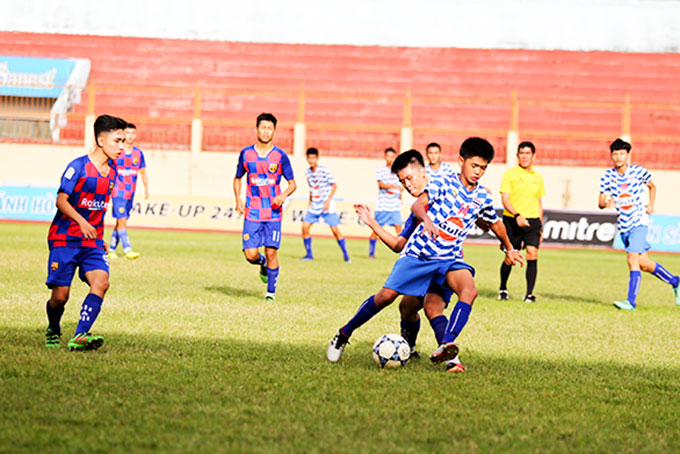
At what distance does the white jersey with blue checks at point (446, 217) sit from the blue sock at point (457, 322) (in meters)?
0.36

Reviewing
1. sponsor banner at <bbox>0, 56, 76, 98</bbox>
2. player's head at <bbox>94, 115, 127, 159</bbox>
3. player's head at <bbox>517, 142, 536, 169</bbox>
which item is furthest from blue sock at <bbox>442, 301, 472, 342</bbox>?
sponsor banner at <bbox>0, 56, 76, 98</bbox>

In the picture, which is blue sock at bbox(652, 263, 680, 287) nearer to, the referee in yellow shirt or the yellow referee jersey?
the referee in yellow shirt

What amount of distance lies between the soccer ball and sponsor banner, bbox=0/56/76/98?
25.1 meters

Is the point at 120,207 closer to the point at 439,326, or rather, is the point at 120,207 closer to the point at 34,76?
the point at 439,326

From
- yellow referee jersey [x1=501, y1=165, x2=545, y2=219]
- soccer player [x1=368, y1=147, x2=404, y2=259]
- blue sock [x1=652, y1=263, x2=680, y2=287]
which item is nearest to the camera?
blue sock [x1=652, y1=263, x2=680, y2=287]

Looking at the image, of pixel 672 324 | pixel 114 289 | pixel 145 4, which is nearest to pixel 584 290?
pixel 672 324

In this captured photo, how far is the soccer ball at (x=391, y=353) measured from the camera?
5.81m

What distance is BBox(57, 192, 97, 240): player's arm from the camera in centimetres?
578

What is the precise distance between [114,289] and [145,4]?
3125cm

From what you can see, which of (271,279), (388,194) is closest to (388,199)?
(388,194)

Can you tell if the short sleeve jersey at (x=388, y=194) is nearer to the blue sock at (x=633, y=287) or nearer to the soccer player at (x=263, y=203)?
the blue sock at (x=633, y=287)

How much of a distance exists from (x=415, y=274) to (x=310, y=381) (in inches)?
45.4

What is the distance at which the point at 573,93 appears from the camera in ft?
112

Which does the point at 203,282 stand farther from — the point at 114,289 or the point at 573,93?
the point at 573,93
